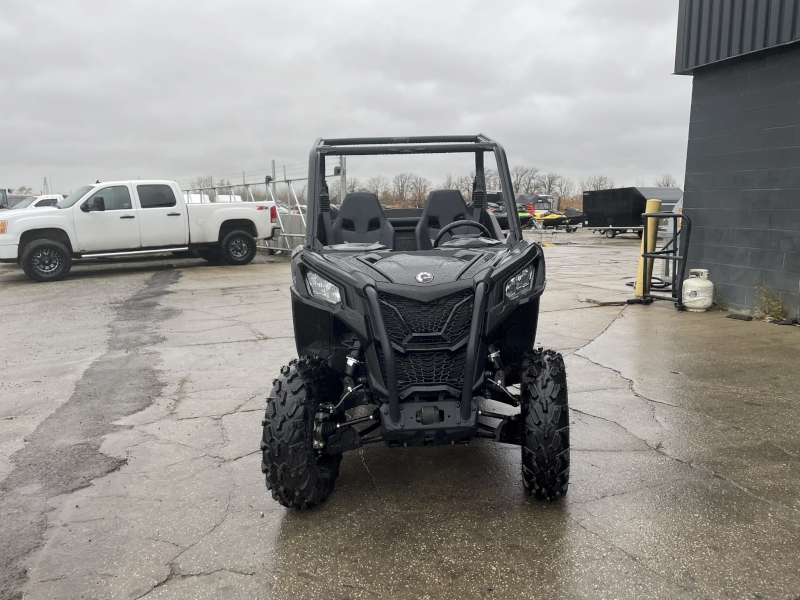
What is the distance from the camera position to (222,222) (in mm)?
15391

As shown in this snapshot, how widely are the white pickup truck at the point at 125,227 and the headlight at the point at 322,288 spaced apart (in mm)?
11781

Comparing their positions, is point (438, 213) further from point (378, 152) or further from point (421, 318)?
point (421, 318)

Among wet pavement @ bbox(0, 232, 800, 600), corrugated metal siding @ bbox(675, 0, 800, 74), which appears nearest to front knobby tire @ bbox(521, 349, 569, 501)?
wet pavement @ bbox(0, 232, 800, 600)

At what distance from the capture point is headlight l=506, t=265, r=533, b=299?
3273 millimetres

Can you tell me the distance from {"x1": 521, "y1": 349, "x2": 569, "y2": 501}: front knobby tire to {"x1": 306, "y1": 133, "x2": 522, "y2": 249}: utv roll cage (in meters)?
1.07

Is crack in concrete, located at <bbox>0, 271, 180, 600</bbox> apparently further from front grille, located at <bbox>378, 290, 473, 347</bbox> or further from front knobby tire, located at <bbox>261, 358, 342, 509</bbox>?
front grille, located at <bbox>378, 290, 473, 347</bbox>

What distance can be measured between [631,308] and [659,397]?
4.38 meters

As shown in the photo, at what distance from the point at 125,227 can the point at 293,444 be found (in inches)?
487

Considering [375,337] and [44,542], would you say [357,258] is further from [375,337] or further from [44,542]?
[44,542]

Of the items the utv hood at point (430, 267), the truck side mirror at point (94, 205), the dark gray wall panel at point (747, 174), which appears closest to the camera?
the utv hood at point (430, 267)

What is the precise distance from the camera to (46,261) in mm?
13266

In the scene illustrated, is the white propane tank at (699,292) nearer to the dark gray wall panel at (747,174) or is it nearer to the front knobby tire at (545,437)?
the dark gray wall panel at (747,174)

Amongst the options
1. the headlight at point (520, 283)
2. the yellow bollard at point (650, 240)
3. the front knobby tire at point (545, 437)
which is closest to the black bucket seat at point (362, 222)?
the headlight at point (520, 283)

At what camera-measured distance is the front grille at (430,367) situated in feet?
10.1
